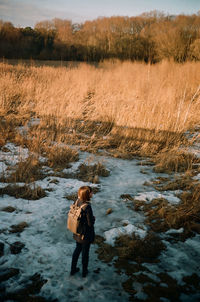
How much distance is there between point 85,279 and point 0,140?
3644mm

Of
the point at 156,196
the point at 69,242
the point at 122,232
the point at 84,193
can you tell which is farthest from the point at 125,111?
the point at 84,193

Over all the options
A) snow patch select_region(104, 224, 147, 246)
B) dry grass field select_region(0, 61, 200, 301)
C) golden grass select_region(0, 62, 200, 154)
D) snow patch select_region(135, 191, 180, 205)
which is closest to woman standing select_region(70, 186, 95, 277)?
dry grass field select_region(0, 61, 200, 301)

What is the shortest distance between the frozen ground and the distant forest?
421 inches

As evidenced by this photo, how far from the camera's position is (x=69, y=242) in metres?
2.20

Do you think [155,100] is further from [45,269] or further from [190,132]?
[45,269]

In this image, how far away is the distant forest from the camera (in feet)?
43.7

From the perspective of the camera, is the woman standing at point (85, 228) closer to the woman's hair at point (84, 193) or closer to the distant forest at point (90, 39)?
the woman's hair at point (84, 193)

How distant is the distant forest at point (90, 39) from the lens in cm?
1333

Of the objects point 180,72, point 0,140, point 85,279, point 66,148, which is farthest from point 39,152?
point 180,72

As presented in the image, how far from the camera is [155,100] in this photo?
561 centimetres

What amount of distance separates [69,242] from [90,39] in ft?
52.1

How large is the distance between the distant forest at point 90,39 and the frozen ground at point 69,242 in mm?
10703

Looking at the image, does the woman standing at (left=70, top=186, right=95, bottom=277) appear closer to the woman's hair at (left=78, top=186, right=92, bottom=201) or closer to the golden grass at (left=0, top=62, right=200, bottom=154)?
the woman's hair at (left=78, top=186, right=92, bottom=201)

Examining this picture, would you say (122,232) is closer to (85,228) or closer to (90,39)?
(85,228)
